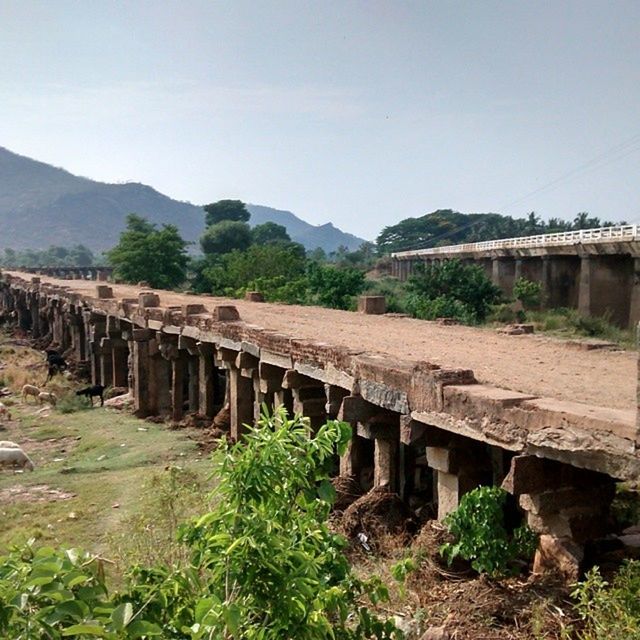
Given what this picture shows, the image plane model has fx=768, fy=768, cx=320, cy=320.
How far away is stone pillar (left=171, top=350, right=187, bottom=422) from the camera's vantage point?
1689cm

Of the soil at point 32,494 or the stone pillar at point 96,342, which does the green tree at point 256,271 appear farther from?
the soil at point 32,494

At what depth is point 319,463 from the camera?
15.2ft

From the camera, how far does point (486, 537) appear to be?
670 cm

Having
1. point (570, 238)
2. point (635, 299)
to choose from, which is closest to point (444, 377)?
point (635, 299)

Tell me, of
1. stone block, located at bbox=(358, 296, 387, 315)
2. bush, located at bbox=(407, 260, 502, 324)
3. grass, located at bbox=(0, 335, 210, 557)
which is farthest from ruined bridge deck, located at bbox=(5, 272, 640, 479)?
bush, located at bbox=(407, 260, 502, 324)

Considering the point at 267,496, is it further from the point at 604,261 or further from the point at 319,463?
the point at 604,261

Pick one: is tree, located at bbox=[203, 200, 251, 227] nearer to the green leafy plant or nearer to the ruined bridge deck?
the ruined bridge deck

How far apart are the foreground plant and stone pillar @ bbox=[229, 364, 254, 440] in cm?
902

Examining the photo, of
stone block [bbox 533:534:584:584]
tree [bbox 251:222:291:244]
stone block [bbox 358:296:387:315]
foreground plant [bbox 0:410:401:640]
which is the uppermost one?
tree [bbox 251:222:291:244]

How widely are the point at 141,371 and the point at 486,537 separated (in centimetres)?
1252

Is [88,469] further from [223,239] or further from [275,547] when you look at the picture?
[223,239]

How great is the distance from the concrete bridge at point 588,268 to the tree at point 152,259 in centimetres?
1936

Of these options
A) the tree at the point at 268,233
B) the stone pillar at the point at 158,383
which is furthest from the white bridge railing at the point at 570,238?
the tree at the point at 268,233

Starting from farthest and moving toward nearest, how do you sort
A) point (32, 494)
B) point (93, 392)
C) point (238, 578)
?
point (93, 392)
point (32, 494)
point (238, 578)
